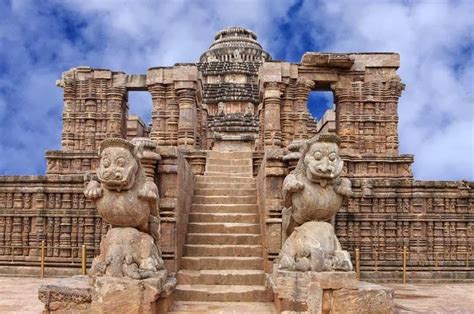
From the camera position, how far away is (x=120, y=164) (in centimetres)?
535

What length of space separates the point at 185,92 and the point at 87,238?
6.66 m

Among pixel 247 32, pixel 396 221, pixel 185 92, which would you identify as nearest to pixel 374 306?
pixel 396 221

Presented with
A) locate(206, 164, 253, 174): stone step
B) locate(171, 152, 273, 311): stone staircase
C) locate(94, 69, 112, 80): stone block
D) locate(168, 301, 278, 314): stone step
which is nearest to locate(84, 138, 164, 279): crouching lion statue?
locate(168, 301, 278, 314): stone step

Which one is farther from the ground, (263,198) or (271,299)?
(263,198)

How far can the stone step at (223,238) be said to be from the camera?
741cm

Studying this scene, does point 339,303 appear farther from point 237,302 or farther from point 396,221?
point 396,221

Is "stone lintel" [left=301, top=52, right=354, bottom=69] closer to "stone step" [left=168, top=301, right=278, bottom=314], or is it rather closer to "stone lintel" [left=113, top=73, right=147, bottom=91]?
"stone lintel" [left=113, top=73, right=147, bottom=91]

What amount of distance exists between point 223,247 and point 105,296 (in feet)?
7.76

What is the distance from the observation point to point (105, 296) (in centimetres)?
512

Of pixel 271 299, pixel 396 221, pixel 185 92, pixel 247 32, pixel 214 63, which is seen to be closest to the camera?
pixel 271 299

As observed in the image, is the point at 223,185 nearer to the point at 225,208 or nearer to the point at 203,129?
the point at 225,208

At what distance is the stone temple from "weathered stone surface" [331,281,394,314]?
0.07 feet

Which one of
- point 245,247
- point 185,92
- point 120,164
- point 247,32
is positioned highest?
point 247,32

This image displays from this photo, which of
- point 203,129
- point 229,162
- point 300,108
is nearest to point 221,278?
point 229,162
